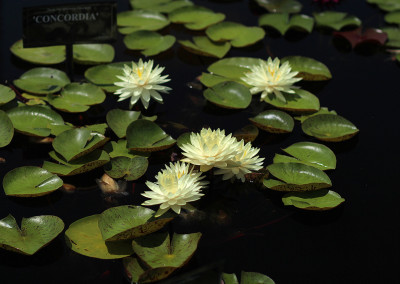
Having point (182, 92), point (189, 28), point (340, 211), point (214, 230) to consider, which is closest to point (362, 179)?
point (340, 211)

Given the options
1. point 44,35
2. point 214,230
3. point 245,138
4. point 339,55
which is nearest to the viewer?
point 214,230

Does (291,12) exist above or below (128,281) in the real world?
above

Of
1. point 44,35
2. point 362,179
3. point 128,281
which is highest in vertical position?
point 44,35

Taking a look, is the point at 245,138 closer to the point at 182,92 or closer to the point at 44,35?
the point at 182,92

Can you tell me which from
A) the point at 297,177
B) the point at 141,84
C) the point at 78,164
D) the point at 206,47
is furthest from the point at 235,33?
the point at 78,164

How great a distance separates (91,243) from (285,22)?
2.04 metres

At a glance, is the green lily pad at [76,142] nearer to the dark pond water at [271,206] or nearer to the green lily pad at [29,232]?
the dark pond water at [271,206]

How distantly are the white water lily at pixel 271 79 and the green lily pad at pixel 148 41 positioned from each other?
0.61 metres

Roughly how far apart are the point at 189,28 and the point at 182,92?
692 millimetres

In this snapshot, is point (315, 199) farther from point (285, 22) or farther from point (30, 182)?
point (285, 22)

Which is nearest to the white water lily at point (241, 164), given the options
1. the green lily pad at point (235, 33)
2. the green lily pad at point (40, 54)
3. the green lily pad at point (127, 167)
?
the green lily pad at point (127, 167)

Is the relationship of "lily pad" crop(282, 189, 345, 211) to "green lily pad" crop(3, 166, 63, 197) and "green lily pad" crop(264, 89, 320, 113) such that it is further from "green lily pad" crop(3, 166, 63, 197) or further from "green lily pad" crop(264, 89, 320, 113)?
"green lily pad" crop(3, 166, 63, 197)

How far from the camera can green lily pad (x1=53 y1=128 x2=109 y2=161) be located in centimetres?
222

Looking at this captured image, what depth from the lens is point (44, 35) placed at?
2.63 m
